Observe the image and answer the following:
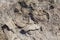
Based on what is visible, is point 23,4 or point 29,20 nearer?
point 29,20

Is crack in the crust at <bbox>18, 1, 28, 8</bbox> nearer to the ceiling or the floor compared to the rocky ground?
nearer to the ceiling

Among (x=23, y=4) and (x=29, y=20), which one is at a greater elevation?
(x=23, y=4)

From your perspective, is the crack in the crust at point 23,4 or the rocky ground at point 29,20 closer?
the rocky ground at point 29,20

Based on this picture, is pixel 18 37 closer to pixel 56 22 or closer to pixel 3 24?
pixel 3 24

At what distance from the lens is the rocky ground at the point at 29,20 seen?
1.75 m

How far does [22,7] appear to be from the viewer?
80.5 inches

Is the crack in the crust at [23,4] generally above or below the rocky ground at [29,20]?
above

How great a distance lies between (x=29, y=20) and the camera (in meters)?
1.92

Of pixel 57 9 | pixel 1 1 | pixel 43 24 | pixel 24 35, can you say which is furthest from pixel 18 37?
pixel 57 9

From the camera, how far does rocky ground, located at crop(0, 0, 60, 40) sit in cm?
175

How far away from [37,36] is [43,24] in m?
0.22

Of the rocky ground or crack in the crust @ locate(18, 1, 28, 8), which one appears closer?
the rocky ground

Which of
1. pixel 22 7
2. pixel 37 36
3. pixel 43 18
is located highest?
pixel 22 7

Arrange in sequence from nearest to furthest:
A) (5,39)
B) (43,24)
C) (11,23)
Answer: (5,39) < (11,23) < (43,24)
